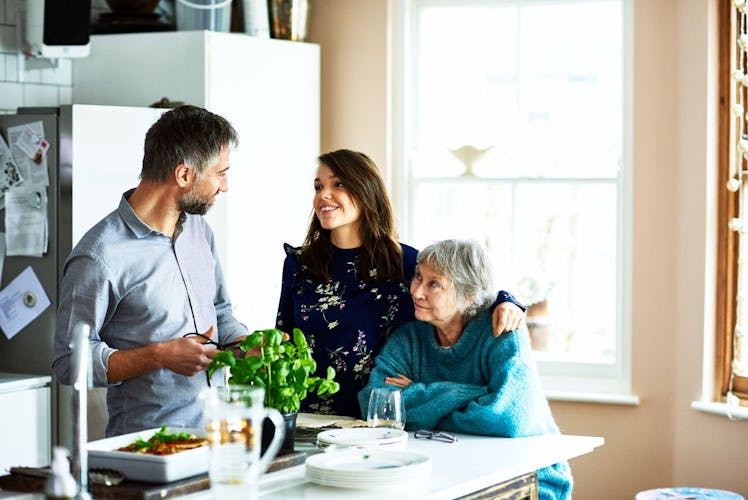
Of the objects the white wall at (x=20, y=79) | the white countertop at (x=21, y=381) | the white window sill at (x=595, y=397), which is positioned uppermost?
the white wall at (x=20, y=79)

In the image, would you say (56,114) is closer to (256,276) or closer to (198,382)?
(256,276)

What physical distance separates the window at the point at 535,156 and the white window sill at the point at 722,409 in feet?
1.12

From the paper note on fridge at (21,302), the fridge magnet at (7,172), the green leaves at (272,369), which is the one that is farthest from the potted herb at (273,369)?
the fridge magnet at (7,172)

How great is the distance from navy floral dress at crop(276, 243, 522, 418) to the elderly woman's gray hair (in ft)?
0.74

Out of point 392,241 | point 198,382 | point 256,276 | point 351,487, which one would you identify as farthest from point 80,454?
point 256,276

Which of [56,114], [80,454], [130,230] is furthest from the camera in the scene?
[56,114]

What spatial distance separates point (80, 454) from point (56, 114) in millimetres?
2418

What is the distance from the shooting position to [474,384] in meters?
2.96

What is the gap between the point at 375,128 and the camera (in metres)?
5.05

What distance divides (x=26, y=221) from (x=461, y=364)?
2.03 metres

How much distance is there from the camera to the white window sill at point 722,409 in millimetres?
4320

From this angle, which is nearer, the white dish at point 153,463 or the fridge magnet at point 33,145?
the white dish at point 153,463

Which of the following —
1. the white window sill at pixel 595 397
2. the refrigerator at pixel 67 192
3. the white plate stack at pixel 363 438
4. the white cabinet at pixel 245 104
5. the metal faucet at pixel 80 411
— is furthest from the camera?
the white window sill at pixel 595 397

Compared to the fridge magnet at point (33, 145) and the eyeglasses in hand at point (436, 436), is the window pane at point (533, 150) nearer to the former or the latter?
the fridge magnet at point (33, 145)
